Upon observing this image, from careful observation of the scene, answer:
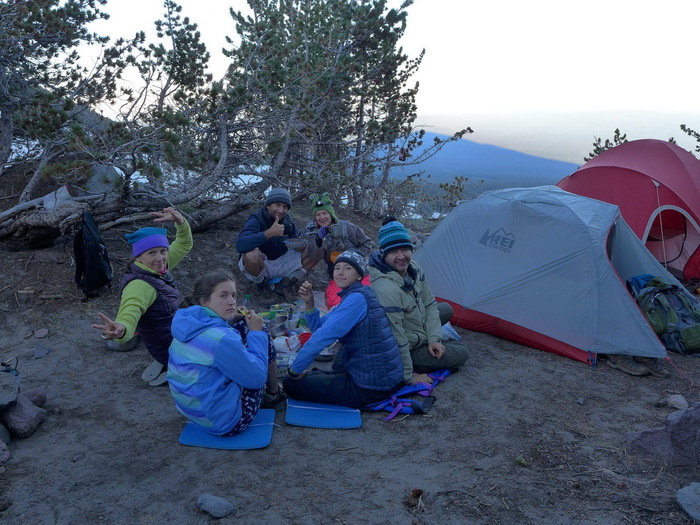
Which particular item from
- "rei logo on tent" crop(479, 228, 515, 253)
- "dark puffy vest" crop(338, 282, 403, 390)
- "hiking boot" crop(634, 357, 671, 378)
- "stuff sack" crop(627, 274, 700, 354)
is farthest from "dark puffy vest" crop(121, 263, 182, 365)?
"stuff sack" crop(627, 274, 700, 354)

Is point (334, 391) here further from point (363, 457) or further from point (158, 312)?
point (158, 312)

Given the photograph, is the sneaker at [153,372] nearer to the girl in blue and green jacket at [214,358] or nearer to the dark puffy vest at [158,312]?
the dark puffy vest at [158,312]

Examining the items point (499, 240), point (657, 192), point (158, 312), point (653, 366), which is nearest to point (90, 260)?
point (158, 312)

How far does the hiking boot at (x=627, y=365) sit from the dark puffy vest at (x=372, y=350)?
→ 2.71 meters

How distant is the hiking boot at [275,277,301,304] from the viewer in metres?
6.73

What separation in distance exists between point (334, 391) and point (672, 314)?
4250 mm

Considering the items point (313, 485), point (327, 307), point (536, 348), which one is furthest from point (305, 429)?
point (536, 348)

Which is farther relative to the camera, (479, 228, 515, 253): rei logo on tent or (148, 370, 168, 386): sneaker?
(479, 228, 515, 253): rei logo on tent

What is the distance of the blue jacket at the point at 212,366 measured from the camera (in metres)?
3.12

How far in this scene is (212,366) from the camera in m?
3.19

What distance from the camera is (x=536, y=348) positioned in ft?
18.4

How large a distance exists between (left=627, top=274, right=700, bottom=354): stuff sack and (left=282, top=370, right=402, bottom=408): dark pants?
3.65 metres

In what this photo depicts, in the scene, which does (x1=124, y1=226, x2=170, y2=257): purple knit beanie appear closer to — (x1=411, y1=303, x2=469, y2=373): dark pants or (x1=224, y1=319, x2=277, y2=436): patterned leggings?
(x1=224, y1=319, x2=277, y2=436): patterned leggings

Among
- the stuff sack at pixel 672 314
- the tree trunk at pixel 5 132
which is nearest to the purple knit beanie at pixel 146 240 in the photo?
the tree trunk at pixel 5 132
